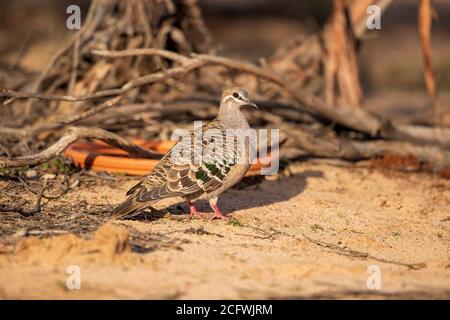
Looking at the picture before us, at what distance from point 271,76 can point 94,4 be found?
2793 mm

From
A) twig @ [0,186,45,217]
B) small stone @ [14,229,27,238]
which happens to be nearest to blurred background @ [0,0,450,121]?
twig @ [0,186,45,217]

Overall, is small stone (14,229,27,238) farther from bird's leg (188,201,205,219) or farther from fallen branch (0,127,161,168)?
bird's leg (188,201,205,219)

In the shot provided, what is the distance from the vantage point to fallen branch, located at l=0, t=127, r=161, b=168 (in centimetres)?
724

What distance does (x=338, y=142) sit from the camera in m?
9.76

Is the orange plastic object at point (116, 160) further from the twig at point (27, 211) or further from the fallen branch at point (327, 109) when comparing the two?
the twig at point (27, 211)

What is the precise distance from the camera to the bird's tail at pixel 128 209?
21.2 ft

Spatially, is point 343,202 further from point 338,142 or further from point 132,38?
point 132,38

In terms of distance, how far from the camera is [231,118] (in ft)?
24.9

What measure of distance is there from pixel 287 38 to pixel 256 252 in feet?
53.1

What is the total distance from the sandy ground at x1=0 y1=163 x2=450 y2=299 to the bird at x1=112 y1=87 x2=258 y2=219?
0.78 ft

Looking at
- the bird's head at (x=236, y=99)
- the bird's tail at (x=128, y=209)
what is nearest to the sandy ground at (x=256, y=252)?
the bird's tail at (x=128, y=209)
